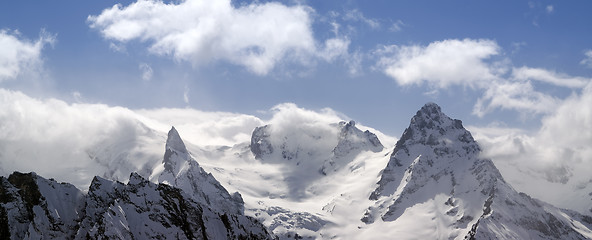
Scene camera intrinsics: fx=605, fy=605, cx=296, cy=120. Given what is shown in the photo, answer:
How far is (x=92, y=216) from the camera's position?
349ft

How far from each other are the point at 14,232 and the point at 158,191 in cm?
2961

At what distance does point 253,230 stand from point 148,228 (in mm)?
29075

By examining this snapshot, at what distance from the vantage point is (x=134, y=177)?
11675cm

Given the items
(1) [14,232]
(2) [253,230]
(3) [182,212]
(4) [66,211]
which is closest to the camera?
(1) [14,232]

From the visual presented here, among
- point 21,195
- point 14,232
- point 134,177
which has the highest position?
point 134,177

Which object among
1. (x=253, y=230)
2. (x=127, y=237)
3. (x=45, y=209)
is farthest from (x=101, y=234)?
(x=253, y=230)

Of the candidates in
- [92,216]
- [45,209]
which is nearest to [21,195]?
[45,209]

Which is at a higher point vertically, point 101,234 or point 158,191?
point 158,191

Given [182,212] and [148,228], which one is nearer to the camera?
[148,228]

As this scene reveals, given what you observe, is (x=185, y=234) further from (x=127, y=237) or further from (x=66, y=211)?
(x=66, y=211)

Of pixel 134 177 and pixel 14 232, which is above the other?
pixel 134 177

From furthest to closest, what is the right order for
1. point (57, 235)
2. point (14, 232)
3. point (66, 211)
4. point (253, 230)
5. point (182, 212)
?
point (253, 230) < point (182, 212) < point (66, 211) < point (57, 235) < point (14, 232)

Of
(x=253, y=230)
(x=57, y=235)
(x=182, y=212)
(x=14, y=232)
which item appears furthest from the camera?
(x=253, y=230)

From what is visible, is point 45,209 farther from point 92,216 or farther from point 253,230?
point 253,230
